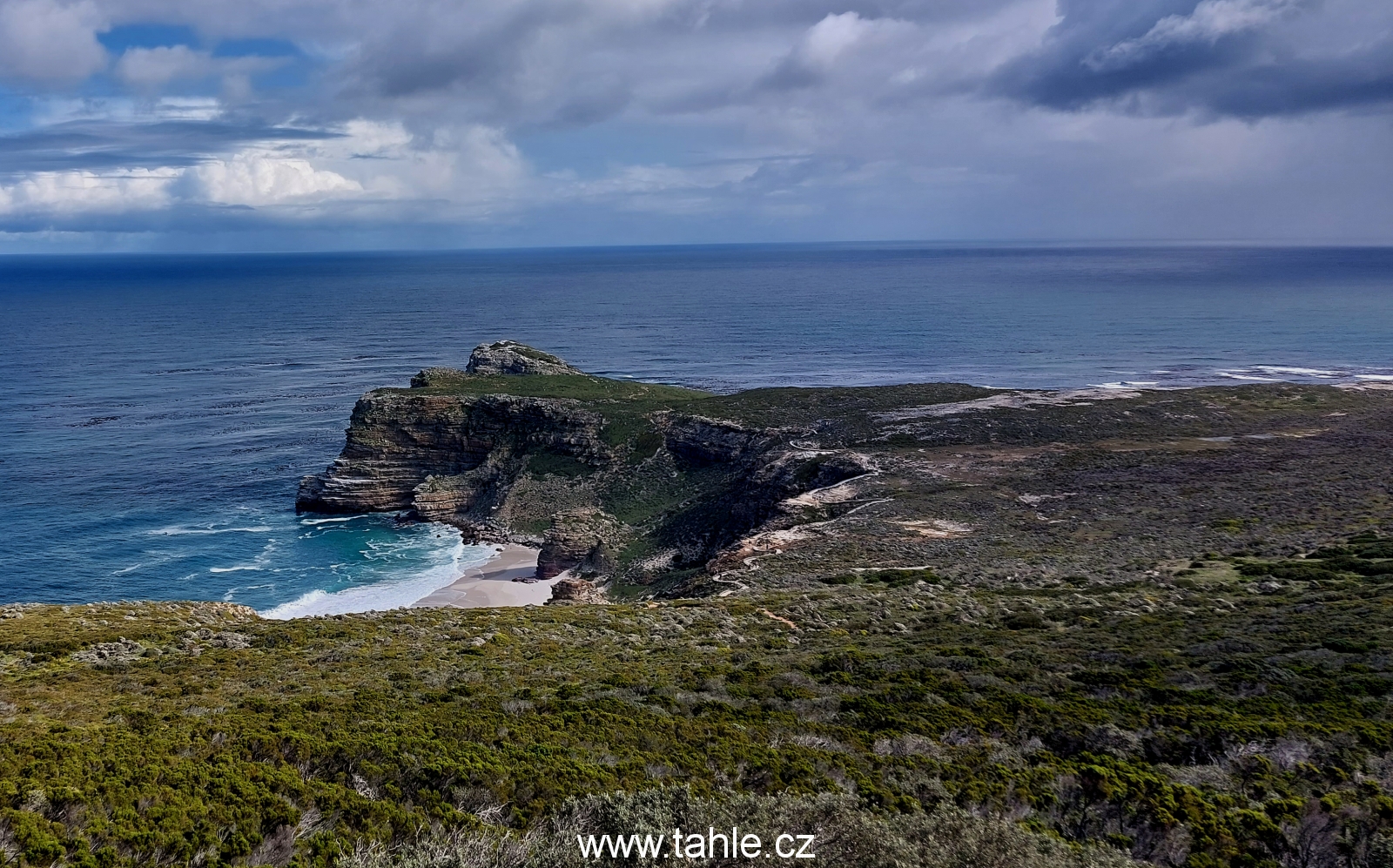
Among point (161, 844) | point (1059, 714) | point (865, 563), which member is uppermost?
point (161, 844)

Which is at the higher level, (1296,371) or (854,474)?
(1296,371)

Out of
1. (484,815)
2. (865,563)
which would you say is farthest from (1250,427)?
(484,815)

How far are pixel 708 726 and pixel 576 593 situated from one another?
31.1 m

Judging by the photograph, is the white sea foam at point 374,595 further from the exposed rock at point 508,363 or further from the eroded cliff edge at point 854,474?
the exposed rock at point 508,363

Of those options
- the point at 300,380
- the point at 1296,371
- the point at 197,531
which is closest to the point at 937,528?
the point at 197,531

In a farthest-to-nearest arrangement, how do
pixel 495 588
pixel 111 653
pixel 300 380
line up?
pixel 300 380
pixel 495 588
pixel 111 653

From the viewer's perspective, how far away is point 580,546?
188 feet

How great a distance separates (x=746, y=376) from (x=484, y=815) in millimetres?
113885

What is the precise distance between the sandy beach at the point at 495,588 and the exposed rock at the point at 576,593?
1301mm

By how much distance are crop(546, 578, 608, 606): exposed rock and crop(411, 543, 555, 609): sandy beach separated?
130 cm

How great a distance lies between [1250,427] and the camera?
63.6 metres

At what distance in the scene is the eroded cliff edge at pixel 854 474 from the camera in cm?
3972

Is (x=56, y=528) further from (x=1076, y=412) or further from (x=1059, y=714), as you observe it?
(x=1076, y=412)

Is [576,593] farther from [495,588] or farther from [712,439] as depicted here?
[712,439]
